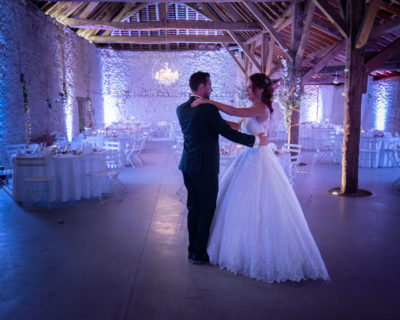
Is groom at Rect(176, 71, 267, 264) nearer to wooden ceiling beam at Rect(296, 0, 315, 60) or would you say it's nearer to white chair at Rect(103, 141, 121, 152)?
white chair at Rect(103, 141, 121, 152)

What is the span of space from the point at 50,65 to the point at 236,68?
907 cm

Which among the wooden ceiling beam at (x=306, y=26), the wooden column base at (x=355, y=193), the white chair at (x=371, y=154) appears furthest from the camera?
the white chair at (x=371, y=154)

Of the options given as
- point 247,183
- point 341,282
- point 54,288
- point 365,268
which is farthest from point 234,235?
point 54,288

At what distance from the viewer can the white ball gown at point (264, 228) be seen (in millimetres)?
2523

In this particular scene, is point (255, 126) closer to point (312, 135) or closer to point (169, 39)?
point (312, 135)

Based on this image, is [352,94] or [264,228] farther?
[352,94]

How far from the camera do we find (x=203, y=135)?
8.54ft

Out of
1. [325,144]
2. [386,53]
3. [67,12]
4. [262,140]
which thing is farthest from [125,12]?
[262,140]

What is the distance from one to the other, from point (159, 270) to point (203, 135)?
119 cm

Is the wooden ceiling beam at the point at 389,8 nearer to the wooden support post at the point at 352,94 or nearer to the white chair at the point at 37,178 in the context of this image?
the wooden support post at the point at 352,94

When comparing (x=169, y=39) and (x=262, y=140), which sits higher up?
(x=169, y=39)

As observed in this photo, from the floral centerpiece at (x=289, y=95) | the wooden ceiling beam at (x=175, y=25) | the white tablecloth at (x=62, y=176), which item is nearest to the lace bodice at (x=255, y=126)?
the white tablecloth at (x=62, y=176)

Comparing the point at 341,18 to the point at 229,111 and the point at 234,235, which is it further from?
the point at 234,235

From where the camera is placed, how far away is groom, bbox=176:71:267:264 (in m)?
2.56
